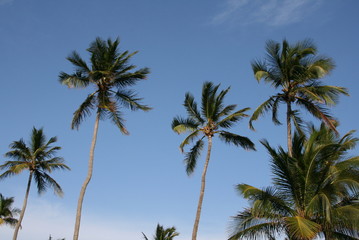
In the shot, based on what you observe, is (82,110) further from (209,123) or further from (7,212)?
(7,212)

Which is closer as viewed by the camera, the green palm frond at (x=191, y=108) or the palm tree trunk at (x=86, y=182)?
the palm tree trunk at (x=86, y=182)

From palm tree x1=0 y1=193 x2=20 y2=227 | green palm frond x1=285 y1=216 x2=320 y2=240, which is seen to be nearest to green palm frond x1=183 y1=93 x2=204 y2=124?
green palm frond x1=285 y1=216 x2=320 y2=240

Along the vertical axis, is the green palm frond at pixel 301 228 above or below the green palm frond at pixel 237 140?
below

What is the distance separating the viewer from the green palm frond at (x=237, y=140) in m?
23.3

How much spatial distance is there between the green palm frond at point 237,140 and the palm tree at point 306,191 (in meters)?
6.29

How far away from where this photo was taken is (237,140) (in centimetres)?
2350

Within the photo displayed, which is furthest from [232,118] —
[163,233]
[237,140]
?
[163,233]

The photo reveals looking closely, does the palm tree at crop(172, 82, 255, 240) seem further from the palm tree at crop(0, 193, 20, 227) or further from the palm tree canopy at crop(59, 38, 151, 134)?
the palm tree at crop(0, 193, 20, 227)

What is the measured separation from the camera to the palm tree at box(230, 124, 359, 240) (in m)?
15.6

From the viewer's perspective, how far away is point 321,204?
1478 centimetres

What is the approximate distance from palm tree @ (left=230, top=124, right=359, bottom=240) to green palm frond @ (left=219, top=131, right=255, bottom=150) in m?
6.29

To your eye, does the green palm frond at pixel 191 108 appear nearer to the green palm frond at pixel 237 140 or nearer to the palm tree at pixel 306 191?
the green palm frond at pixel 237 140

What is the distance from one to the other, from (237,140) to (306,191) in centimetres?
780

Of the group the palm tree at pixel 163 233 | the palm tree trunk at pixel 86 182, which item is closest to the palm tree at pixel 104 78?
the palm tree trunk at pixel 86 182
